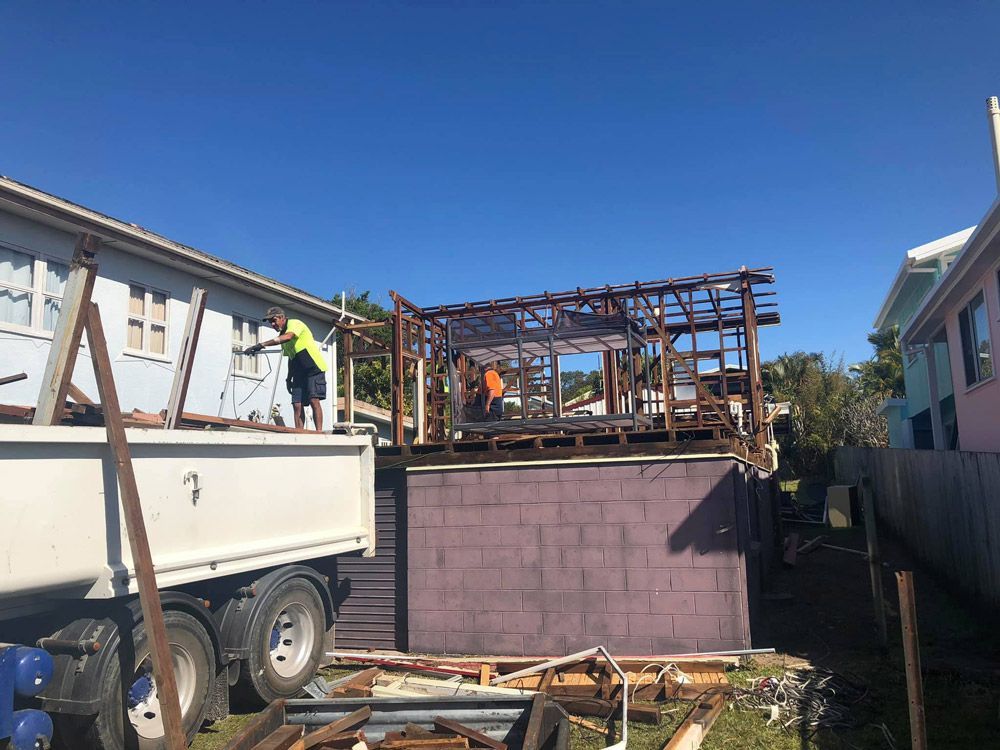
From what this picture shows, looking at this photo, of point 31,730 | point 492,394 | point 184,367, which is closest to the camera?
point 31,730

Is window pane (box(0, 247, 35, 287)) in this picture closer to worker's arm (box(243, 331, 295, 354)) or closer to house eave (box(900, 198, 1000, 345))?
worker's arm (box(243, 331, 295, 354))

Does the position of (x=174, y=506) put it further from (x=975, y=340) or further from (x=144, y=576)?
(x=975, y=340)

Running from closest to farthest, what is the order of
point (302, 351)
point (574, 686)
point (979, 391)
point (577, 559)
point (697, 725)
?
point (697, 725) → point (574, 686) → point (577, 559) → point (302, 351) → point (979, 391)

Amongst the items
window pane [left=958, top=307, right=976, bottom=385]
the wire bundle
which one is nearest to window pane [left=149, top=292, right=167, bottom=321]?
the wire bundle

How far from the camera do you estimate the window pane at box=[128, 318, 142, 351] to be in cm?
1229

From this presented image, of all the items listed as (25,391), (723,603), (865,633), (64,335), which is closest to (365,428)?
(64,335)

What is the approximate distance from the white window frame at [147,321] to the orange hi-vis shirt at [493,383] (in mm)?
5513

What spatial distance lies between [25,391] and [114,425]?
6.72 meters

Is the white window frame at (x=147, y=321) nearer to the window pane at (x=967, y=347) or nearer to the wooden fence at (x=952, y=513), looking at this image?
the wooden fence at (x=952, y=513)

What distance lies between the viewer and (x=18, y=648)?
180 inches

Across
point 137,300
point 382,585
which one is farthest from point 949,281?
point 137,300

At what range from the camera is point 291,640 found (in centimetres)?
709

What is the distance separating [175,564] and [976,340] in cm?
1178

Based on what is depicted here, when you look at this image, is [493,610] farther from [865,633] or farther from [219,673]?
[865,633]
